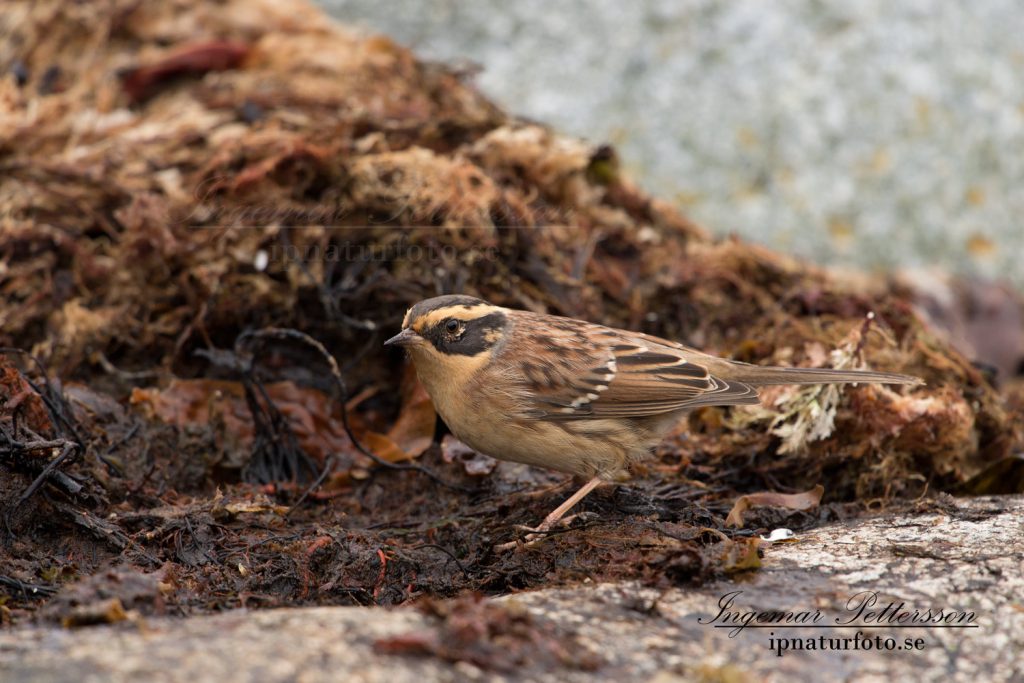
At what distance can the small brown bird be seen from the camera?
4.97 metres

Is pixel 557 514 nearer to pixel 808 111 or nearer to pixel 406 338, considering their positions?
pixel 406 338

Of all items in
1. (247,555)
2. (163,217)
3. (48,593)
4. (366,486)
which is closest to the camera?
(48,593)

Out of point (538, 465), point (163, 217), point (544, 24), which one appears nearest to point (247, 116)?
point (163, 217)

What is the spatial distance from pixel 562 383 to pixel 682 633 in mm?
Result: 1957

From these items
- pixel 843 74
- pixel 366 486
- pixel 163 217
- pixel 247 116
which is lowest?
pixel 366 486

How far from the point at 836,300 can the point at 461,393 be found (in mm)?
2635

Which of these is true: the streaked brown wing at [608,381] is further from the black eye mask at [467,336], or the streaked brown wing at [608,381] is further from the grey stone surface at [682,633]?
the grey stone surface at [682,633]

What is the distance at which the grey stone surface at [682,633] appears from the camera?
9.14 feet

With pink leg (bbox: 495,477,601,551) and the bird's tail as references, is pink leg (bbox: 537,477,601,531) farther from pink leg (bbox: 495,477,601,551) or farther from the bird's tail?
the bird's tail

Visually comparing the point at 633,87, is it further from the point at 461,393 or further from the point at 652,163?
the point at 461,393

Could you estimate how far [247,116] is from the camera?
7.39m

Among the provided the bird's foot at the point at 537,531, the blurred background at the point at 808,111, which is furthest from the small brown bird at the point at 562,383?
the blurred background at the point at 808,111
